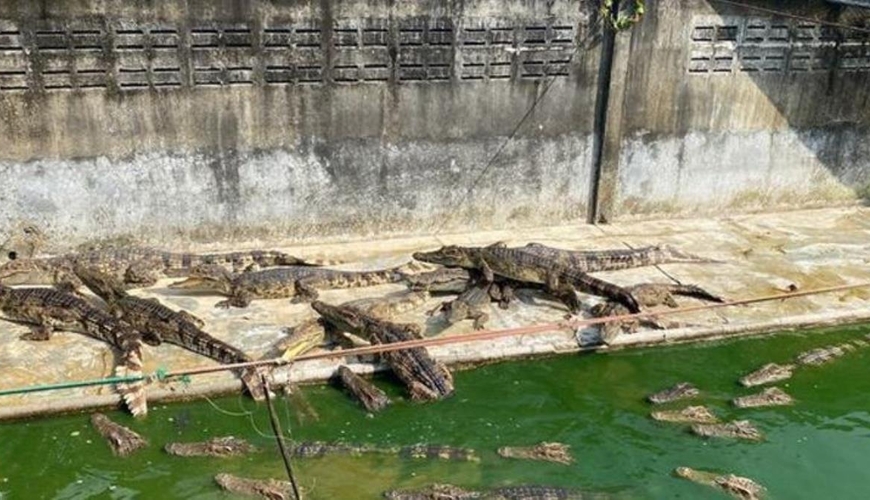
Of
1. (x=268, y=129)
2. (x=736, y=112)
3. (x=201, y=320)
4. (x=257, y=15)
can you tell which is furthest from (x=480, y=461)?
(x=736, y=112)

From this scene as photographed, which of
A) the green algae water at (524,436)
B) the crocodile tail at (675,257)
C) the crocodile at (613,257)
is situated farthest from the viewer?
the crocodile tail at (675,257)

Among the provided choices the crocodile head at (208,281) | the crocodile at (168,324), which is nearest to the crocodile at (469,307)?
the crocodile at (168,324)

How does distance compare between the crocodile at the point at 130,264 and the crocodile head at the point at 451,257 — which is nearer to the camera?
the crocodile at the point at 130,264

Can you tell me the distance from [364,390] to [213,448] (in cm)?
137

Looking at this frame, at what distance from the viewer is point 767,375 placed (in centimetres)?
722

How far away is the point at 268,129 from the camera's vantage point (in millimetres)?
9320

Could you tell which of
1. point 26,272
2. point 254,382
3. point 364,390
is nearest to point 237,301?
point 254,382

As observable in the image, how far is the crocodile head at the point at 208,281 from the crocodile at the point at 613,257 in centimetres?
331

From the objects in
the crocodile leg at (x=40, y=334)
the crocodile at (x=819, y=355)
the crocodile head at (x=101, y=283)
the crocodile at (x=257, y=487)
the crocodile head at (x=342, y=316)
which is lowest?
the crocodile at (x=257, y=487)

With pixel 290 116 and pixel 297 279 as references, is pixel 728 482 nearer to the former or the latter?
pixel 297 279

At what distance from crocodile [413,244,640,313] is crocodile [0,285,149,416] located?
3464 mm

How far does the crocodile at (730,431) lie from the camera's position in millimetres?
6438

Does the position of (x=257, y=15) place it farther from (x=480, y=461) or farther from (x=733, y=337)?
(x=733, y=337)

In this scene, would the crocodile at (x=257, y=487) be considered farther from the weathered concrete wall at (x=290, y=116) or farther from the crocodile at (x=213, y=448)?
the weathered concrete wall at (x=290, y=116)
